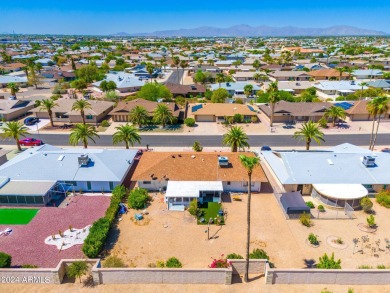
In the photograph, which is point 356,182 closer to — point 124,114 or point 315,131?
point 315,131

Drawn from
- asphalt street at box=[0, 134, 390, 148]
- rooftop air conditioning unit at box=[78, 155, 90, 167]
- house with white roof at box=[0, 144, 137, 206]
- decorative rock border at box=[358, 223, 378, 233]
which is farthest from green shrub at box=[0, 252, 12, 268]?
decorative rock border at box=[358, 223, 378, 233]

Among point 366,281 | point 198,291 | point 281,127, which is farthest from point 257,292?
point 281,127

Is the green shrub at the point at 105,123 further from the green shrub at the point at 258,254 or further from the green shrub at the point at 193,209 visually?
the green shrub at the point at 258,254

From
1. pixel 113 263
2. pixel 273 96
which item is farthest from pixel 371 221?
pixel 273 96

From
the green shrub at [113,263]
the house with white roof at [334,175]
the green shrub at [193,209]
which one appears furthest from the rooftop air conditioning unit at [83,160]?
the house with white roof at [334,175]

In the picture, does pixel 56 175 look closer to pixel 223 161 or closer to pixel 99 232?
pixel 99 232

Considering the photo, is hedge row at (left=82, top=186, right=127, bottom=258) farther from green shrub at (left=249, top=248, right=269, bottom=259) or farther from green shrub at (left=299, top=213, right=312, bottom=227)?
green shrub at (left=299, top=213, right=312, bottom=227)
